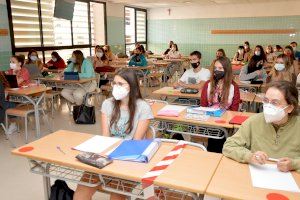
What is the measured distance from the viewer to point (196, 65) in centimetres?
498

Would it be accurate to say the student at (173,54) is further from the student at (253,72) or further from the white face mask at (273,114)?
the white face mask at (273,114)

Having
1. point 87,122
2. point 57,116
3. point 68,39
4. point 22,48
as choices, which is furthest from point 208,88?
point 68,39

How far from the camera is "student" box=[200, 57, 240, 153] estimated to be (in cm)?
350

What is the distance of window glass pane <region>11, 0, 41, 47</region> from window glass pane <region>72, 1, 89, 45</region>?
5.52 feet

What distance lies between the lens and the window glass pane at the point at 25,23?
7.41 metres


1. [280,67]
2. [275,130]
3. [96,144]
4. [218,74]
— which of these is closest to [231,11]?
[280,67]

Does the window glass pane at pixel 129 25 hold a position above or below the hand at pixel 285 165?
above

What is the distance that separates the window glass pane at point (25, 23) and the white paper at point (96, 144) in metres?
6.14

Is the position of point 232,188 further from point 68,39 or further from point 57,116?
point 68,39

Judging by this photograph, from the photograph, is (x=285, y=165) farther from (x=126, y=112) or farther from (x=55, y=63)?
(x=55, y=63)

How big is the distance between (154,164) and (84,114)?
3.73 meters

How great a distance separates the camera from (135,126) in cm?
257

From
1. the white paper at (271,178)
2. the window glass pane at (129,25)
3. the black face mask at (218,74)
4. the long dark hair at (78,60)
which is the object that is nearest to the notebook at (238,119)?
the black face mask at (218,74)

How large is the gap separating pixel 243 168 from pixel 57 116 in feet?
16.1
